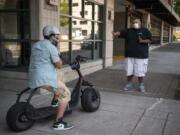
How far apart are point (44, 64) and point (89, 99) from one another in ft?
4.43

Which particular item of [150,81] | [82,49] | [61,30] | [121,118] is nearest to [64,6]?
[61,30]

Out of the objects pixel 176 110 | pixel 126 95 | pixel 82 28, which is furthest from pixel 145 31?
pixel 82 28

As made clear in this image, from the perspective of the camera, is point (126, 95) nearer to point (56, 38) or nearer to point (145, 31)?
point (145, 31)

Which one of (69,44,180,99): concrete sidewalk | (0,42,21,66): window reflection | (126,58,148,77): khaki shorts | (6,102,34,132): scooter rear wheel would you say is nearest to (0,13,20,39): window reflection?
(0,42,21,66): window reflection

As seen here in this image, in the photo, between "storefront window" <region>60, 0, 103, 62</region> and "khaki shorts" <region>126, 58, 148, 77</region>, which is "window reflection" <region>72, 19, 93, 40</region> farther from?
"khaki shorts" <region>126, 58, 148, 77</region>

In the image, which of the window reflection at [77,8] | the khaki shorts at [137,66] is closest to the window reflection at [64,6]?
the window reflection at [77,8]

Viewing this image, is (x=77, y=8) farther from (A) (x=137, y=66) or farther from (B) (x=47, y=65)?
(B) (x=47, y=65)

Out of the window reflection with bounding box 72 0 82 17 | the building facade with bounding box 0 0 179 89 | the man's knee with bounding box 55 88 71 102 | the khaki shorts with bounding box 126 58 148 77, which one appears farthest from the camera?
the window reflection with bounding box 72 0 82 17

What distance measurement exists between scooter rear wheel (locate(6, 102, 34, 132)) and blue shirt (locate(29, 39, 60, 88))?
1.22ft

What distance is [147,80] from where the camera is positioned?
31.0 ft

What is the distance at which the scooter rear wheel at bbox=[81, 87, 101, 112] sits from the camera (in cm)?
571

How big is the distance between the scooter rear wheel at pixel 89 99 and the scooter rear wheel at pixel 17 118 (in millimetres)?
1244

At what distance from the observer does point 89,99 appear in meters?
5.72

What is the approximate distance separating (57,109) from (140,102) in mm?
2333
